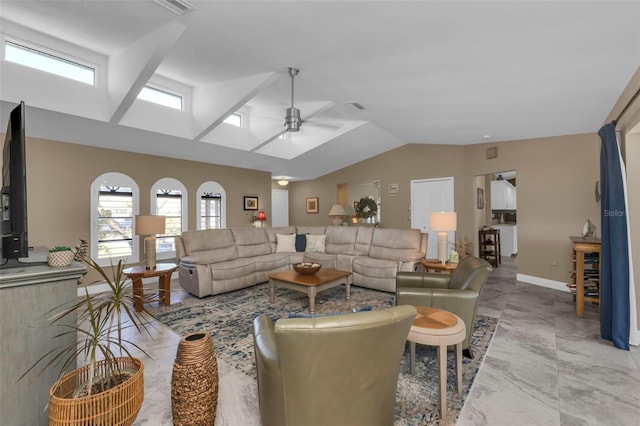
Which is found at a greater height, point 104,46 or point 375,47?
point 104,46

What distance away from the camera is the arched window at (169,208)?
5293 millimetres

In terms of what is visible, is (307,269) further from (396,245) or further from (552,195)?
(552,195)

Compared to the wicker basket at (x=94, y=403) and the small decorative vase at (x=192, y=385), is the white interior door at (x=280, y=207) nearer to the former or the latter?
the small decorative vase at (x=192, y=385)

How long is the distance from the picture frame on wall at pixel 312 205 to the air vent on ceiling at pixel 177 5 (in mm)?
6661

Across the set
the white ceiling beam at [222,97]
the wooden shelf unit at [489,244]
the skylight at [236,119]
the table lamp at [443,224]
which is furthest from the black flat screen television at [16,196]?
the wooden shelf unit at [489,244]

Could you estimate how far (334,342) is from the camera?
3.81 ft

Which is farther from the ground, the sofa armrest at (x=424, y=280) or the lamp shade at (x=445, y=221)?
the lamp shade at (x=445, y=221)

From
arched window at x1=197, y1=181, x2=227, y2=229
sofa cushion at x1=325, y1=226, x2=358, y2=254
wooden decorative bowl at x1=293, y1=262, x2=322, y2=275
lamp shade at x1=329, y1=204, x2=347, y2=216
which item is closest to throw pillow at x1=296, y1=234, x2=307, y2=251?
sofa cushion at x1=325, y1=226, x2=358, y2=254

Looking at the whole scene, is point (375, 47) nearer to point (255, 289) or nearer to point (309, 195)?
point (255, 289)

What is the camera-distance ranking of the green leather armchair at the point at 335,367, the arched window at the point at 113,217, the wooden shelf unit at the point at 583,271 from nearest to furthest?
the green leather armchair at the point at 335,367
the wooden shelf unit at the point at 583,271
the arched window at the point at 113,217

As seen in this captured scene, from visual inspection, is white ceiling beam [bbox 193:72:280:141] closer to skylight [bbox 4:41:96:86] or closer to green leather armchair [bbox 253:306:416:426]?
skylight [bbox 4:41:96:86]

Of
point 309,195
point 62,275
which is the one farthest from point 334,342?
point 309,195

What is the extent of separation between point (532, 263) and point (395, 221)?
9.58 ft

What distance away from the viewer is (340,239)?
219 inches
